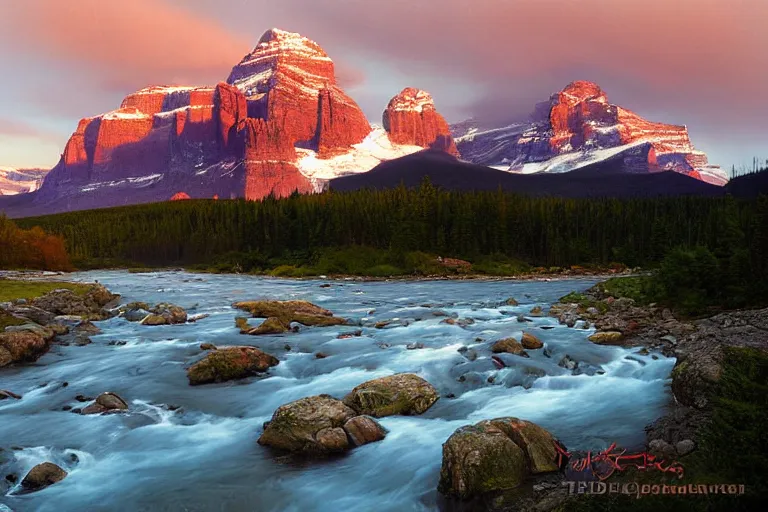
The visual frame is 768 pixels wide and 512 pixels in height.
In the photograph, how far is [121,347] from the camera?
21734 millimetres

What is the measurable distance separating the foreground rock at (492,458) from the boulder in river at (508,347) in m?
8.11

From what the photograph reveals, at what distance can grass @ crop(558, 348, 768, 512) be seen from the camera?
5.20 m

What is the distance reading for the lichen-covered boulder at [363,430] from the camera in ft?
37.3

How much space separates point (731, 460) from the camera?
5777 mm

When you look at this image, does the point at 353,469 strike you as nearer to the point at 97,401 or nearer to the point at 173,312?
the point at 97,401

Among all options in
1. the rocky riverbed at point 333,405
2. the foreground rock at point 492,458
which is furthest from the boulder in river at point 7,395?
the foreground rock at point 492,458

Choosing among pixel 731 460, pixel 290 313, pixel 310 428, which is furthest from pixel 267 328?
pixel 731 460

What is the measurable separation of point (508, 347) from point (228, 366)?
9.35 meters

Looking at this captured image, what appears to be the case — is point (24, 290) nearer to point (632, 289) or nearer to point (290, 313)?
point (290, 313)

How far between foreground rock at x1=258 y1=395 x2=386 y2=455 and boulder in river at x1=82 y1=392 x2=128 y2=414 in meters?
5.08

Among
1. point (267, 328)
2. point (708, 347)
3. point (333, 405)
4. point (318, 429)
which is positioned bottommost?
point (267, 328)

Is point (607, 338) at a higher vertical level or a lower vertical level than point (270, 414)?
higher

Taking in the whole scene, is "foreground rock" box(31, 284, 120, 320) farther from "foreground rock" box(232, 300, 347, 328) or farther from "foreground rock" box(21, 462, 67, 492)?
"foreground rock" box(21, 462, 67, 492)

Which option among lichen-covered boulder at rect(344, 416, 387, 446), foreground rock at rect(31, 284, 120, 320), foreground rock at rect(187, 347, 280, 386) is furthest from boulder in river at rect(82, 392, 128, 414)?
foreground rock at rect(31, 284, 120, 320)
